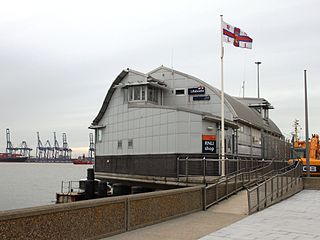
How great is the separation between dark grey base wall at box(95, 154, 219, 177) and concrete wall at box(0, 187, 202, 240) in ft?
45.7

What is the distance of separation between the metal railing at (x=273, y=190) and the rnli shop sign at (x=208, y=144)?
7.43m

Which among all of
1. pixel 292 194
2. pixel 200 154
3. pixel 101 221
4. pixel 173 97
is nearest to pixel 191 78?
pixel 173 97

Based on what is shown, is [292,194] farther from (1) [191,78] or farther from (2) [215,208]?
(1) [191,78]

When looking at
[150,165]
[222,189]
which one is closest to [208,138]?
[150,165]

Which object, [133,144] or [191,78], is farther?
[191,78]

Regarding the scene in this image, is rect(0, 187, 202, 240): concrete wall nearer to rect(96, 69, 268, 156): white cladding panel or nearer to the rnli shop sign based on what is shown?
the rnli shop sign

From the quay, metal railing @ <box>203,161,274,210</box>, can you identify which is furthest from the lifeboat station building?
the quay

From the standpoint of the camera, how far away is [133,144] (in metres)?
37.5

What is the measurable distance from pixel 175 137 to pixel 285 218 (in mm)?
17826

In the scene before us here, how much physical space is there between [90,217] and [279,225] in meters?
6.37

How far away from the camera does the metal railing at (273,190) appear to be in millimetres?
16234

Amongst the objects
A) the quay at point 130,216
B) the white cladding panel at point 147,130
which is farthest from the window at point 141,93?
the quay at point 130,216

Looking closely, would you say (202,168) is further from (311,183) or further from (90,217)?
(90,217)

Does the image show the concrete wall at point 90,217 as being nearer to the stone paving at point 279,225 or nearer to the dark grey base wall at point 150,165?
the stone paving at point 279,225
